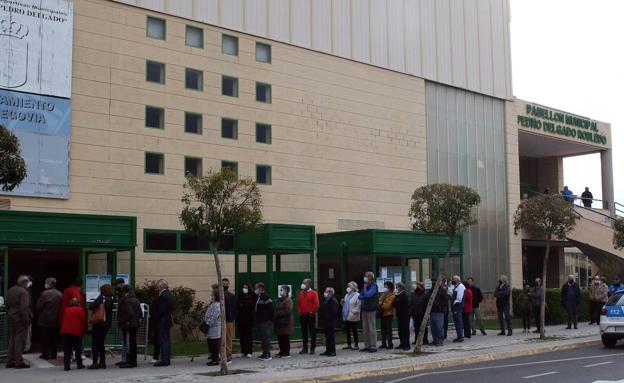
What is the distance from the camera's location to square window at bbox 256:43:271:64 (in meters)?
26.3

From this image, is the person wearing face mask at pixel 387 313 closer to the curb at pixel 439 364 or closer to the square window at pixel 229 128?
the curb at pixel 439 364

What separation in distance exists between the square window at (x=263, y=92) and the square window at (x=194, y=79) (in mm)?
2203

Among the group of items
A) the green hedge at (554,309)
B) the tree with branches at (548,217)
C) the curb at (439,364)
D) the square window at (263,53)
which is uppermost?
the square window at (263,53)

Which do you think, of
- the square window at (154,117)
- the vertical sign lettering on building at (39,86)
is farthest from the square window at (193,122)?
the vertical sign lettering on building at (39,86)

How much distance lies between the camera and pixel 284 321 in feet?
59.8

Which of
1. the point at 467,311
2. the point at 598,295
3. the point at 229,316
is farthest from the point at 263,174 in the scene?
the point at 598,295

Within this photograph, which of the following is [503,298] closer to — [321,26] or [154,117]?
[321,26]

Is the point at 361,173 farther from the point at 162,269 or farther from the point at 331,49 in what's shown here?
the point at 162,269

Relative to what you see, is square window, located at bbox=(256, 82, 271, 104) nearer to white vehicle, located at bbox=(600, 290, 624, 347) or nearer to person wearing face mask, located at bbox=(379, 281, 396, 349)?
person wearing face mask, located at bbox=(379, 281, 396, 349)

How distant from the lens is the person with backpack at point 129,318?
1606 centimetres

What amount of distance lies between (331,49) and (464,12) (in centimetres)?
846

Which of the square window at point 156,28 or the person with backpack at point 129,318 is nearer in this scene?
the person with backpack at point 129,318

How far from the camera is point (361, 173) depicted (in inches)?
1131

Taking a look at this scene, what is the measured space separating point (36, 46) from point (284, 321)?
10.5 m
